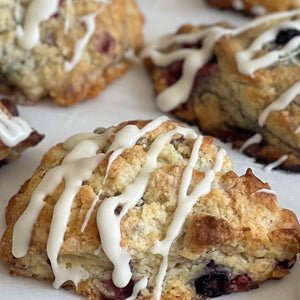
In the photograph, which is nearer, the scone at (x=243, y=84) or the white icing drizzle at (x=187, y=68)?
the scone at (x=243, y=84)

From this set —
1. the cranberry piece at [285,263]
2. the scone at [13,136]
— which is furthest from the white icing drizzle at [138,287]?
the scone at [13,136]

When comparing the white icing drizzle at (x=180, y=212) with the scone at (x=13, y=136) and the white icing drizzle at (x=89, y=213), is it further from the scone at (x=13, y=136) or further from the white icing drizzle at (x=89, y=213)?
the scone at (x=13, y=136)

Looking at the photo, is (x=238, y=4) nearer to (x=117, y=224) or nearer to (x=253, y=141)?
(x=253, y=141)

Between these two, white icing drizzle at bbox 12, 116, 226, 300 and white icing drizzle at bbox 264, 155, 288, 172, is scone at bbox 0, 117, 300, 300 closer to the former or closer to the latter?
white icing drizzle at bbox 12, 116, 226, 300

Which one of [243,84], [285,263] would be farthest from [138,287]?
[243,84]

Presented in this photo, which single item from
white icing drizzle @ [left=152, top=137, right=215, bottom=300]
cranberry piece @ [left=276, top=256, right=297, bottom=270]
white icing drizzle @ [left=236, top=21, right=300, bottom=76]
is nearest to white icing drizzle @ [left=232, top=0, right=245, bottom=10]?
white icing drizzle @ [left=236, top=21, right=300, bottom=76]
